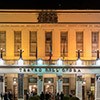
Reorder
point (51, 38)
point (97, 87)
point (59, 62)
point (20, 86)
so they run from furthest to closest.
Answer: point (51, 38) → point (59, 62) → point (20, 86) → point (97, 87)

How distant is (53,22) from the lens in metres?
64.7

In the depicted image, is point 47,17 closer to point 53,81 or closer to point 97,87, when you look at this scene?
point 53,81

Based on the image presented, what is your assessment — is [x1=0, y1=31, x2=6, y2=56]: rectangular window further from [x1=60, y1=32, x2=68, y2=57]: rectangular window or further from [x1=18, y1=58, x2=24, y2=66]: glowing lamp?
[x1=60, y1=32, x2=68, y2=57]: rectangular window

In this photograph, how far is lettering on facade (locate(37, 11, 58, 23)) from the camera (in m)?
64.6

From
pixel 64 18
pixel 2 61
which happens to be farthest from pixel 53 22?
pixel 2 61

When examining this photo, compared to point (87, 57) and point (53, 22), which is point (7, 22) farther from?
point (87, 57)

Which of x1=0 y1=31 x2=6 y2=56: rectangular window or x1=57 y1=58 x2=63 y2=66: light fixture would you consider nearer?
x1=57 y1=58 x2=63 y2=66: light fixture

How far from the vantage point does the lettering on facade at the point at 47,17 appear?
64.6 meters

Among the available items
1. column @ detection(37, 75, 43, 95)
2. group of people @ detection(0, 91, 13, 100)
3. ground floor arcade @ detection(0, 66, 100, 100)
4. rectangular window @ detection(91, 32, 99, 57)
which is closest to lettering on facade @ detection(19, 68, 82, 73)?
ground floor arcade @ detection(0, 66, 100, 100)

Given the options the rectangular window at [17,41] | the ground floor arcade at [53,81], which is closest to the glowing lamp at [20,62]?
the ground floor arcade at [53,81]

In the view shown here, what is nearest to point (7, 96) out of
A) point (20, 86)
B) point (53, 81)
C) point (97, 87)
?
point (20, 86)

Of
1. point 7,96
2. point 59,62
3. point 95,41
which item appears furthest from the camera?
point 95,41

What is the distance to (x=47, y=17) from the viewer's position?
64.6 metres

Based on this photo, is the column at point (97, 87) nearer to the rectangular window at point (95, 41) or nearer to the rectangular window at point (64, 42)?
the rectangular window at point (95, 41)
